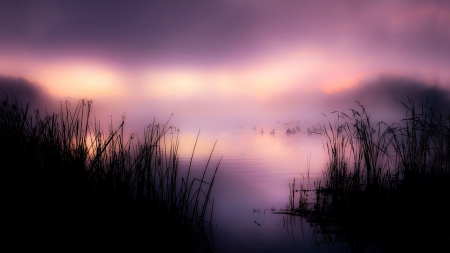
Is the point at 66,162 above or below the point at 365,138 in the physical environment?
below

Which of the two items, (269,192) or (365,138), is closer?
(365,138)

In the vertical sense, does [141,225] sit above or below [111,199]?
below

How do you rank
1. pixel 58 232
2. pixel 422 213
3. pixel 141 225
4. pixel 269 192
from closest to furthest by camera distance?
pixel 58 232, pixel 141 225, pixel 422 213, pixel 269 192

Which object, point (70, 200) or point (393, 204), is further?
point (393, 204)

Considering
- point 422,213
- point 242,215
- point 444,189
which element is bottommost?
point 242,215

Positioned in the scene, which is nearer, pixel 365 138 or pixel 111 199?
pixel 111 199

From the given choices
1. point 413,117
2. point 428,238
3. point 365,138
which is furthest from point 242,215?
point 413,117

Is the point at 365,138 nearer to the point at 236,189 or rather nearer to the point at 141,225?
the point at 141,225

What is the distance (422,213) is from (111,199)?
4.06 metres

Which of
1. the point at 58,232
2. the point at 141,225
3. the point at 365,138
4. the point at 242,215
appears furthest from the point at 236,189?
the point at 58,232

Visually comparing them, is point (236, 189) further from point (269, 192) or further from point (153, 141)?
point (153, 141)

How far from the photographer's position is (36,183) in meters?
3.25

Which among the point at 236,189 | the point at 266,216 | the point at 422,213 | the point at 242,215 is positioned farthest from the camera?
the point at 236,189

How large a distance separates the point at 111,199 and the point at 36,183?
0.81 m
